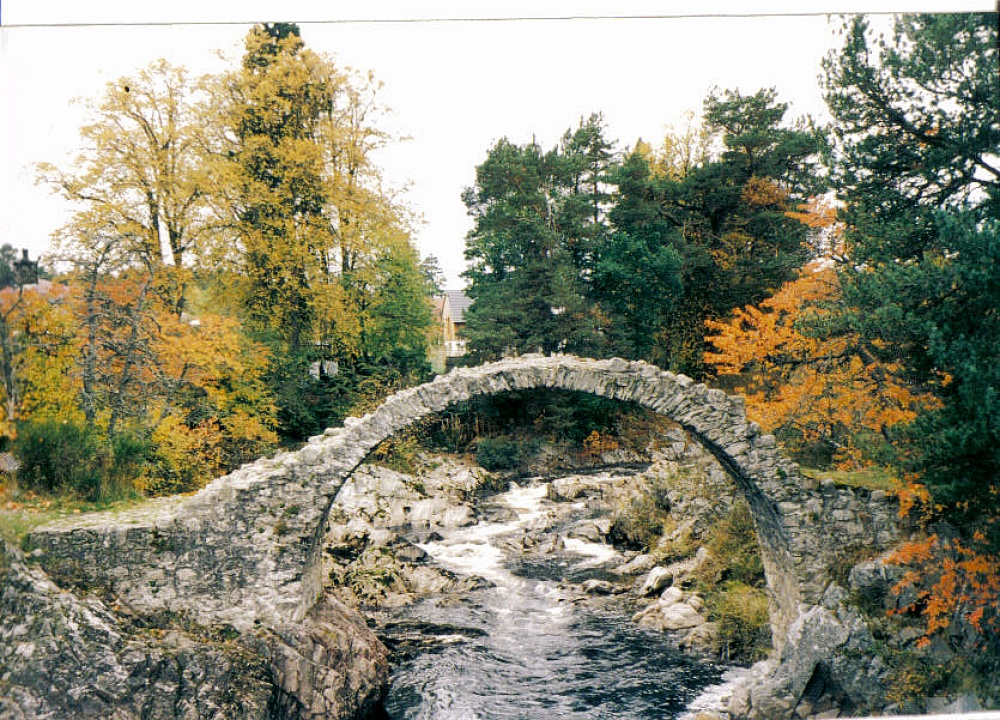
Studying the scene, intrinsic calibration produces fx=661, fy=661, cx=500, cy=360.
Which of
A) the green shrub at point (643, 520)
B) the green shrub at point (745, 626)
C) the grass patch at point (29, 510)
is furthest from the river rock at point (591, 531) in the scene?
the grass patch at point (29, 510)

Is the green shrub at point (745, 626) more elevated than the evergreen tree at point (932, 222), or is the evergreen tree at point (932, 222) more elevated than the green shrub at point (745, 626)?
the evergreen tree at point (932, 222)

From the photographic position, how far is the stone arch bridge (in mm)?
6285

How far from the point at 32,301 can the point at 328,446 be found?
3.38 metres

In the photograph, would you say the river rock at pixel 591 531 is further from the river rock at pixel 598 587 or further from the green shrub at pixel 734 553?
the green shrub at pixel 734 553

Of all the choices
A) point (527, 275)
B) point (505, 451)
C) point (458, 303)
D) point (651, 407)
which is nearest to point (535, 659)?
point (651, 407)

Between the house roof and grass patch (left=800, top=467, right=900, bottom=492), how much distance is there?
4.27 meters

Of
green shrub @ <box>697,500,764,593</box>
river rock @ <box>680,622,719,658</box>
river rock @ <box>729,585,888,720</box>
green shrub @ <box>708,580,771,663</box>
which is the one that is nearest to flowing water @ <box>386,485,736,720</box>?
river rock @ <box>680,622,719,658</box>

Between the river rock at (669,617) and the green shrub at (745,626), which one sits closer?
the green shrub at (745,626)

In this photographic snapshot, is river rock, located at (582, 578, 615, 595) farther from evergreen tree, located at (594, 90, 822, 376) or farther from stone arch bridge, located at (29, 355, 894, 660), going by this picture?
evergreen tree, located at (594, 90, 822, 376)

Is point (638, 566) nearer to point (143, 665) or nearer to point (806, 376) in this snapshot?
A: point (806, 376)

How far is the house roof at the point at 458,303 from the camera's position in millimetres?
8289

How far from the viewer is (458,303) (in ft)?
27.6

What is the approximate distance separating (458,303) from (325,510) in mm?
3117

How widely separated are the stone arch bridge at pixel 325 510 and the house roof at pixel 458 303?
1.98 m
